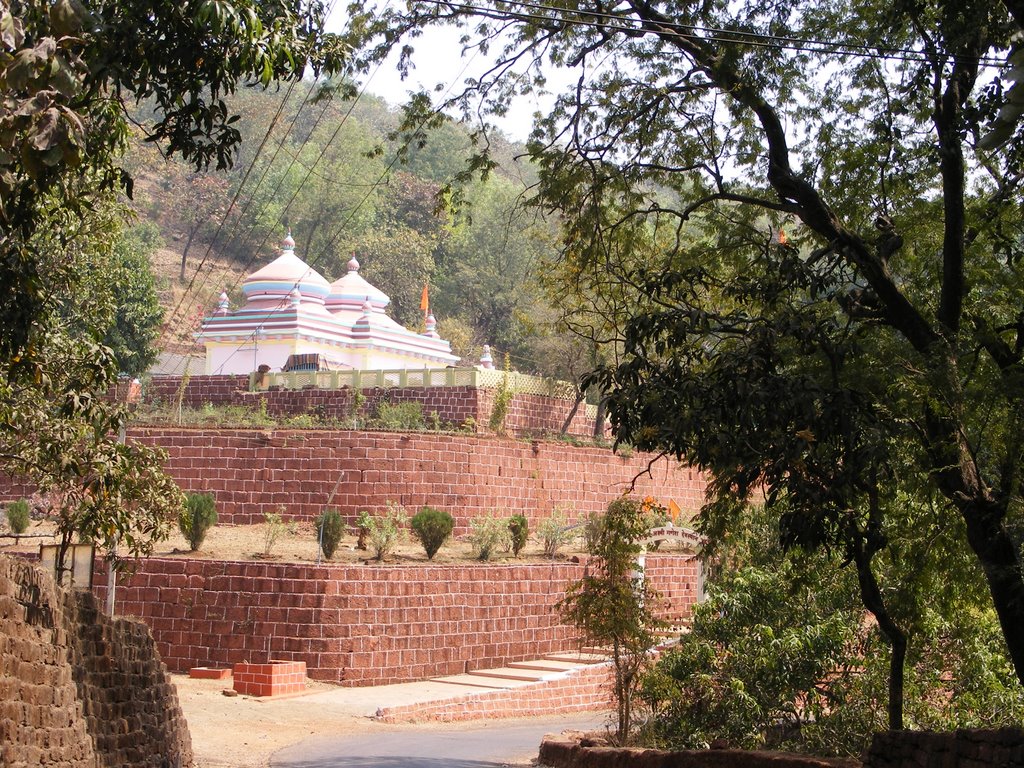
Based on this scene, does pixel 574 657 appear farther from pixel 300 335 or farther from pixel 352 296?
pixel 352 296

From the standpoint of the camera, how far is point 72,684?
7133 mm

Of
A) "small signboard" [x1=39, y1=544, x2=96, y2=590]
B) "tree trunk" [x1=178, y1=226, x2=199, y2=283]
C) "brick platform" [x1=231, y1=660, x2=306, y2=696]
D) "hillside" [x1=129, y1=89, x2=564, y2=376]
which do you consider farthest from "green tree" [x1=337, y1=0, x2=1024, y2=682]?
"tree trunk" [x1=178, y1=226, x2=199, y2=283]

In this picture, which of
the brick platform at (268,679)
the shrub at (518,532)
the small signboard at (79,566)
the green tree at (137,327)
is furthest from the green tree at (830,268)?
the green tree at (137,327)

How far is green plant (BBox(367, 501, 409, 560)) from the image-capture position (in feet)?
68.8

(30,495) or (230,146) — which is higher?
(230,146)

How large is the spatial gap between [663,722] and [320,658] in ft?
25.1

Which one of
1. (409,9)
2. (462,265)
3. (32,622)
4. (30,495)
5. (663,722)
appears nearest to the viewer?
(32,622)

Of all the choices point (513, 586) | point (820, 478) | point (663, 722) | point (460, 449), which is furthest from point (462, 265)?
point (820, 478)

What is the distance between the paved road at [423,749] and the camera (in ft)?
40.7

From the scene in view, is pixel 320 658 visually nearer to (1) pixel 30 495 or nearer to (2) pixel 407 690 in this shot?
(2) pixel 407 690

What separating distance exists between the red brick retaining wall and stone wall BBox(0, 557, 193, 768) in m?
6.66

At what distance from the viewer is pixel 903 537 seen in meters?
9.37

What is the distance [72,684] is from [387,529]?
45.9ft

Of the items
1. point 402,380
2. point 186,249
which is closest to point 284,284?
point 402,380
